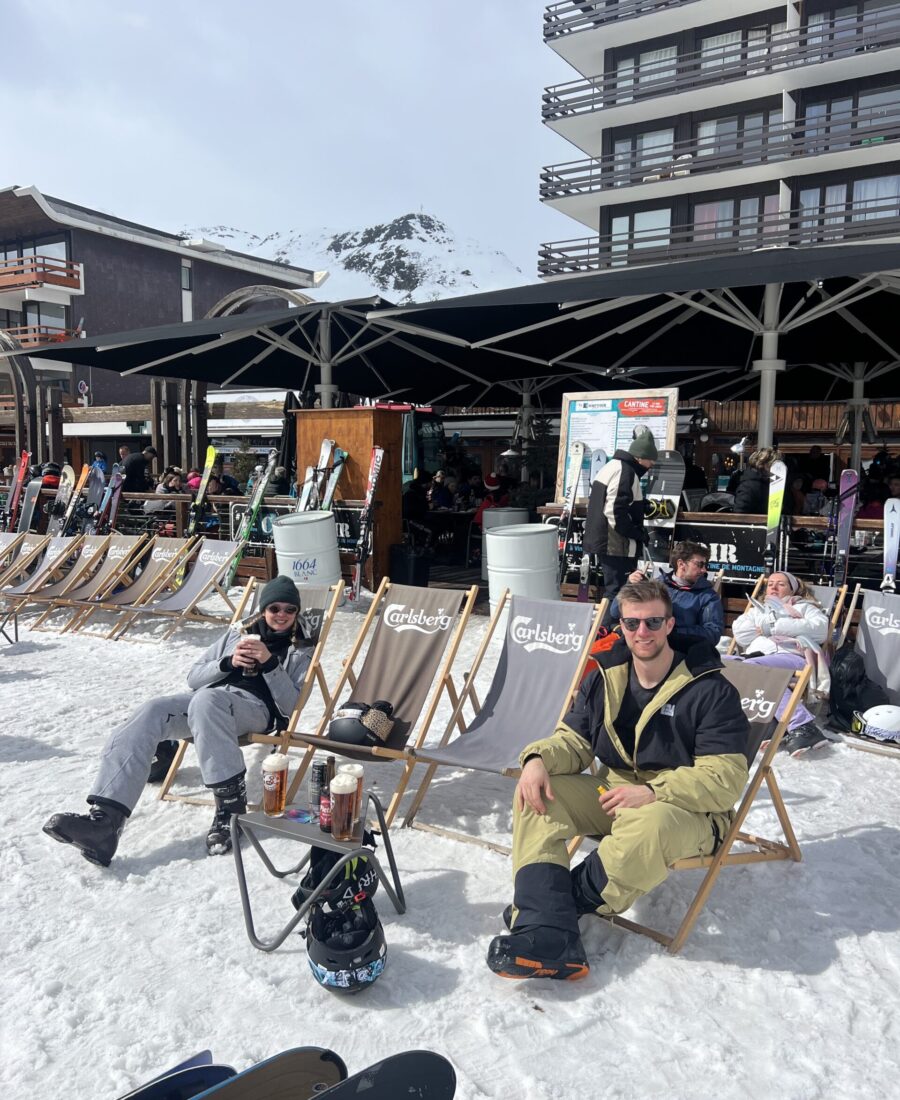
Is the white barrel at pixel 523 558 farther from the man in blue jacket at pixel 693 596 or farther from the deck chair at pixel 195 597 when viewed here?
the deck chair at pixel 195 597

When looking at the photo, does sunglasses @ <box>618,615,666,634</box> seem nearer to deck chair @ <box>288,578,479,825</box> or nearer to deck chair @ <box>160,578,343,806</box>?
deck chair @ <box>288,578,479,825</box>

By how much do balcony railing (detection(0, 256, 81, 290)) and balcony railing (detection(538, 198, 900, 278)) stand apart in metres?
16.5

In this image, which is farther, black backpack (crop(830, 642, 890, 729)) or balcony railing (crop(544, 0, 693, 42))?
balcony railing (crop(544, 0, 693, 42))

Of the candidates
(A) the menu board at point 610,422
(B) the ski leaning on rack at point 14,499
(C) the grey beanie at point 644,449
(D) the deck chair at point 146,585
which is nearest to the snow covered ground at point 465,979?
(C) the grey beanie at point 644,449

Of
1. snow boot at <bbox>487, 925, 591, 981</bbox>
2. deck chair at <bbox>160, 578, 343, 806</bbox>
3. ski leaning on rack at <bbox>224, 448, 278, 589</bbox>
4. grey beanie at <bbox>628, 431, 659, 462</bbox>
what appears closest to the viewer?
snow boot at <bbox>487, 925, 591, 981</bbox>

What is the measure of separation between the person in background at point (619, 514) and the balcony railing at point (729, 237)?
15.1 m

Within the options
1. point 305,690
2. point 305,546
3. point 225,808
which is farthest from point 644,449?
point 225,808

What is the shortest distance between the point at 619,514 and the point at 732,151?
1899 centimetres

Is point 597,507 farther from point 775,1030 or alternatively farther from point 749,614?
point 775,1030

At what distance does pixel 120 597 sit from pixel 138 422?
53.3 feet

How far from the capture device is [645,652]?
9.58ft

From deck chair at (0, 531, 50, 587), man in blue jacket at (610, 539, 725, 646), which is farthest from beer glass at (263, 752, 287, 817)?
deck chair at (0, 531, 50, 587)

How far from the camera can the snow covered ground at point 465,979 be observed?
7.15ft

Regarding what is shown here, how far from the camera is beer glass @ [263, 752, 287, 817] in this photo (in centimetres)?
294
